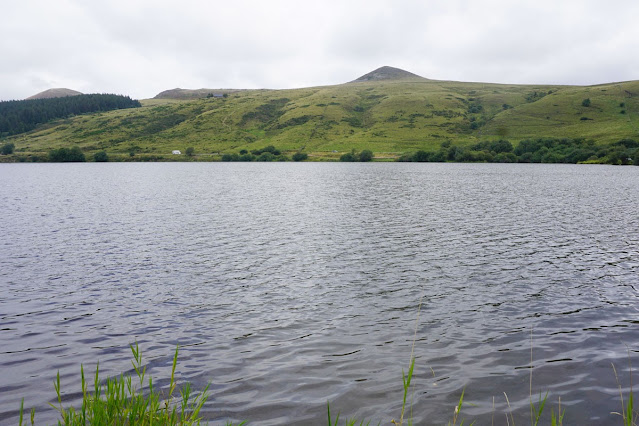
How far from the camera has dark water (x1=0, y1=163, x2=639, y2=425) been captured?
10664mm

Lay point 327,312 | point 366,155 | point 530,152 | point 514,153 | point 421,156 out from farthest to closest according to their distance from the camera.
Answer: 1. point 366,155
2. point 421,156
3. point 514,153
4. point 530,152
5. point 327,312

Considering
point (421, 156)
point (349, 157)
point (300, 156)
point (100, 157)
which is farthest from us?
point (300, 156)

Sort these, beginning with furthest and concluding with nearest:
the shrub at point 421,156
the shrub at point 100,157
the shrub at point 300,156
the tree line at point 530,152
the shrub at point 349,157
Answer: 1. the shrub at point 300,156
2. the shrub at point 100,157
3. the shrub at point 349,157
4. the shrub at point 421,156
5. the tree line at point 530,152

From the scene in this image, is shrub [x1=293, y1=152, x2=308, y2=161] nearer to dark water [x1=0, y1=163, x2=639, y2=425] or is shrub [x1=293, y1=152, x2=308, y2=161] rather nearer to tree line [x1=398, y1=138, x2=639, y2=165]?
tree line [x1=398, y1=138, x2=639, y2=165]

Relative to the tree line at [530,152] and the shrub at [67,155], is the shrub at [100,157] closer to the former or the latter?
the shrub at [67,155]

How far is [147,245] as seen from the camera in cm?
2805

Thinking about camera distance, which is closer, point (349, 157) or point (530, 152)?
point (530, 152)

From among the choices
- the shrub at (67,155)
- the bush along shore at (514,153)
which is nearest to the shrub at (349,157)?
the bush along shore at (514,153)

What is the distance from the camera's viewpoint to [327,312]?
16.4 m

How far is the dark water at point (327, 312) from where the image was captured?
420 inches

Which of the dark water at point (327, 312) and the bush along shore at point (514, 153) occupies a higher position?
the bush along shore at point (514, 153)

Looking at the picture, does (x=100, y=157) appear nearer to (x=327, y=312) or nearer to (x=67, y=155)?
(x=67, y=155)

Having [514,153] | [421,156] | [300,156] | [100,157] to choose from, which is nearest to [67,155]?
[100,157]

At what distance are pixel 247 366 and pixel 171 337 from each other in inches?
131
